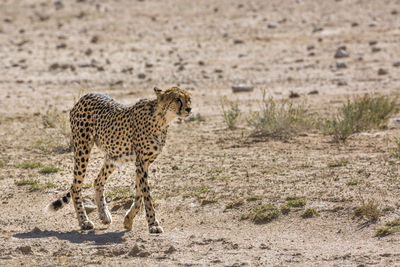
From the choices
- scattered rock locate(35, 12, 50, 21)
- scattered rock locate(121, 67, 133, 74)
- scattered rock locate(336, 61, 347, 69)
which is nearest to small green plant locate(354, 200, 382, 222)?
scattered rock locate(336, 61, 347, 69)

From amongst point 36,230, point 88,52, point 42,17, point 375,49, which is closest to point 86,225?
point 36,230

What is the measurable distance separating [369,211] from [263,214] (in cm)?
106

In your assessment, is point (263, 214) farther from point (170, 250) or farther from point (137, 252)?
point (137, 252)

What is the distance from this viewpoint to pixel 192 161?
34.7 ft

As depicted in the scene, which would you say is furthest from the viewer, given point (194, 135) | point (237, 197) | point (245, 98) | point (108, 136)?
point (245, 98)

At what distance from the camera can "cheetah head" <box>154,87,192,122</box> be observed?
745cm

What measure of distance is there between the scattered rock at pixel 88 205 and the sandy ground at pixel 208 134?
0.58 feet

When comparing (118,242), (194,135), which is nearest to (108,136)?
(118,242)

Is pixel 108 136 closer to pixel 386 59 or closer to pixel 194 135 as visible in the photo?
pixel 194 135

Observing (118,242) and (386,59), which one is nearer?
(118,242)

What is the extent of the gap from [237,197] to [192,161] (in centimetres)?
196

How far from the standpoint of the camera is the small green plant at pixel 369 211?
25.1ft

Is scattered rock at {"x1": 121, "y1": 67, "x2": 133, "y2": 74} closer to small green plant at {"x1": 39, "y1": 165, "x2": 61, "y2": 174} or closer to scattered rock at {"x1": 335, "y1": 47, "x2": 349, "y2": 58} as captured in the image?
scattered rock at {"x1": 335, "y1": 47, "x2": 349, "y2": 58}

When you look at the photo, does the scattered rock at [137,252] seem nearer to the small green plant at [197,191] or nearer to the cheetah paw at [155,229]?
the cheetah paw at [155,229]
